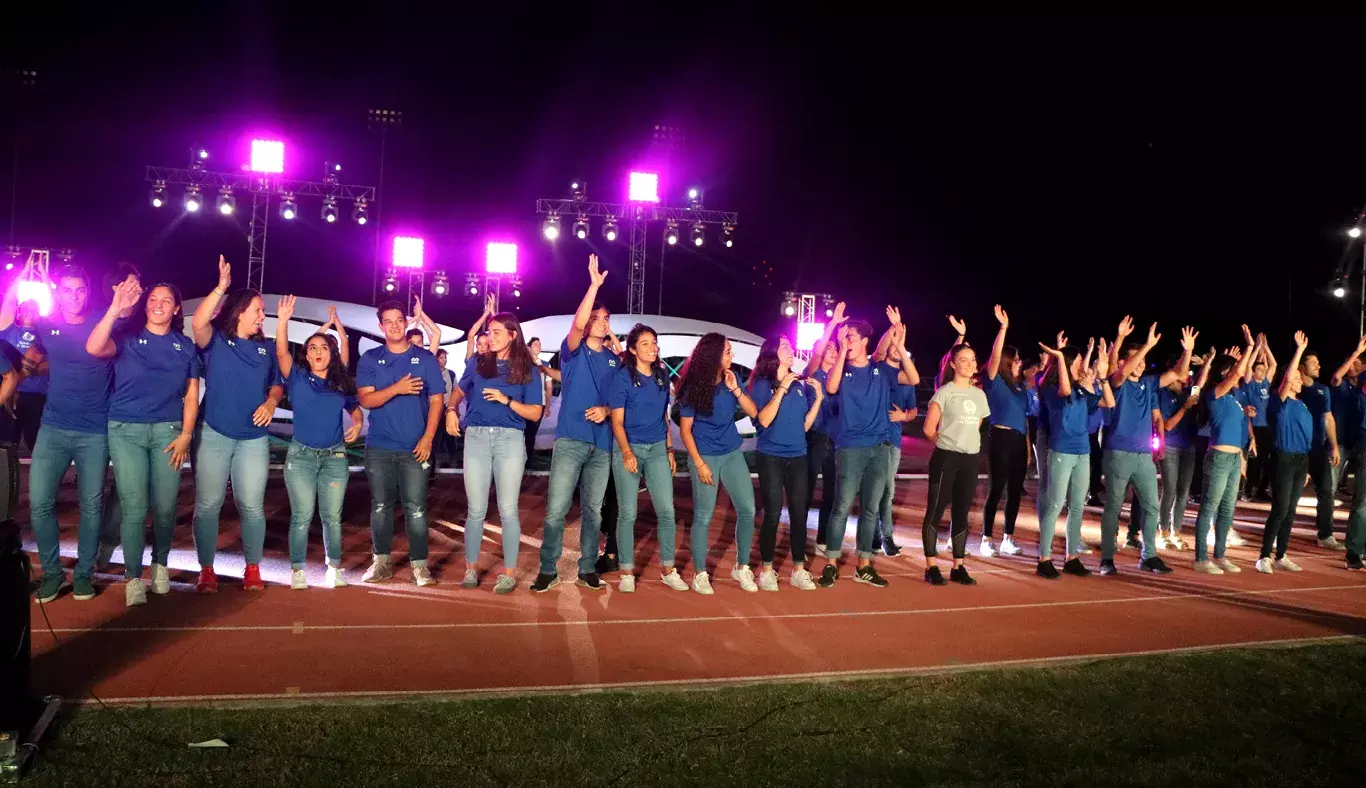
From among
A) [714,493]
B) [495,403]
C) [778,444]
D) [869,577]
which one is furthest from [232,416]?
[869,577]

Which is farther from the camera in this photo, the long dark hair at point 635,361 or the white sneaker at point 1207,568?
the white sneaker at point 1207,568

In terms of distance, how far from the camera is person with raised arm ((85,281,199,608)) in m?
5.66

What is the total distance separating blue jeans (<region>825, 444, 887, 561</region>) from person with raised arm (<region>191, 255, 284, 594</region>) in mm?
4214

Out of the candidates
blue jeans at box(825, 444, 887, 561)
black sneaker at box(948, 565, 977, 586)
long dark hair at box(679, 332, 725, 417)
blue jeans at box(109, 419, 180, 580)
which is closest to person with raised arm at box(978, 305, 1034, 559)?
black sneaker at box(948, 565, 977, 586)

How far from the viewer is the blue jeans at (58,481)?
18.5ft

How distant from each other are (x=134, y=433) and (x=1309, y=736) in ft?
21.8

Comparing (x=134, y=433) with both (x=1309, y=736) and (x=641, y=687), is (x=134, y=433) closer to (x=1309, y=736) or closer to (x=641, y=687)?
(x=641, y=687)

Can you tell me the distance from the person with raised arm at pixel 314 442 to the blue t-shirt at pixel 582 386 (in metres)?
1.57

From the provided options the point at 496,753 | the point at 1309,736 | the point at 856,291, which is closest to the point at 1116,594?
the point at 1309,736

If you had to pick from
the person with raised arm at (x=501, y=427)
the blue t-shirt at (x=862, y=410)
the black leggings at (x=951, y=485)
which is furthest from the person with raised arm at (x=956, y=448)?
the person with raised arm at (x=501, y=427)

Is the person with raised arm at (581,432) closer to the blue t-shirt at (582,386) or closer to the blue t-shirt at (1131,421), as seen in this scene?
the blue t-shirt at (582,386)

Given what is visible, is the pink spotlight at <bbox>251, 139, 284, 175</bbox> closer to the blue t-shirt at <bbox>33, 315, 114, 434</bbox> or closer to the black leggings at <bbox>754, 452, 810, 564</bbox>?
the blue t-shirt at <bbox>33, 315, 114, 434</bbox>

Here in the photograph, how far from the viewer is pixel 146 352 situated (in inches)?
225

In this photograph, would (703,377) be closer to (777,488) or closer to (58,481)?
(777,488)
